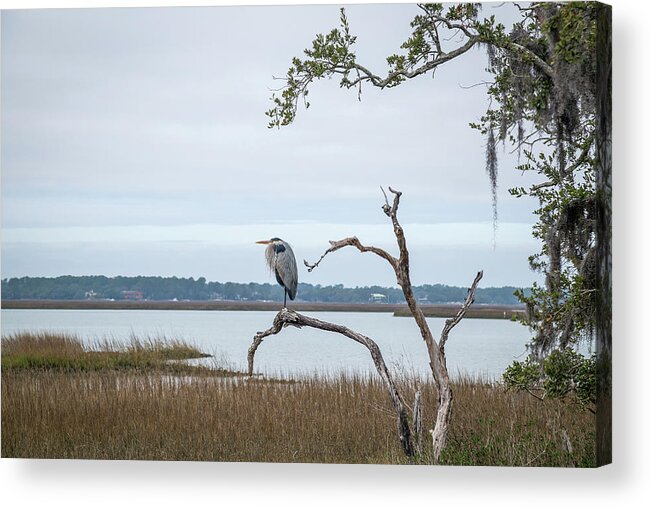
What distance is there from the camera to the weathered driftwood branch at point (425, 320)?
688cm

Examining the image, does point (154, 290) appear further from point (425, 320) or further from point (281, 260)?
point (425, 320)

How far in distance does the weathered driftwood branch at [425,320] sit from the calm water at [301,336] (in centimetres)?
20

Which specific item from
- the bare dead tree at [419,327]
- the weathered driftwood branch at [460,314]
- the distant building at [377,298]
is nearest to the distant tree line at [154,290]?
the distant building at [377,298]

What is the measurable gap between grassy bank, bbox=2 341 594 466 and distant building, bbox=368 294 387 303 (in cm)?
69

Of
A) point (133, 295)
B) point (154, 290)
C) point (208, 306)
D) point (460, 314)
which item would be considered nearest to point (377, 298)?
point (460, 314)

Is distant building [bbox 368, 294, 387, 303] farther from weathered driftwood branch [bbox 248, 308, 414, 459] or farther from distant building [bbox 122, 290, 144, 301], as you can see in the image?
distant building [bbox 122, 290, 144, 301]

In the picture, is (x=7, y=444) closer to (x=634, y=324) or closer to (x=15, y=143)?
(x=15, y=143)

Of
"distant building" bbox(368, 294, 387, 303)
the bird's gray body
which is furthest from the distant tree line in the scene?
the bird's gray body

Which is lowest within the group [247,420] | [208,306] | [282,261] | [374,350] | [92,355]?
[247,420]

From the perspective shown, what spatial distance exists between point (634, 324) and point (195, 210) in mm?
2816

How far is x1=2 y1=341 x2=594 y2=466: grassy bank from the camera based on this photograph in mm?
6992

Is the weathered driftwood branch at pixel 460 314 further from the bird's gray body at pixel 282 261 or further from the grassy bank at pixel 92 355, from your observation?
the grassy bank at pixel 92 355

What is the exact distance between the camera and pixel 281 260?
23.9 ft

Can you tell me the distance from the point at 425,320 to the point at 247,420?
57.7 inches
